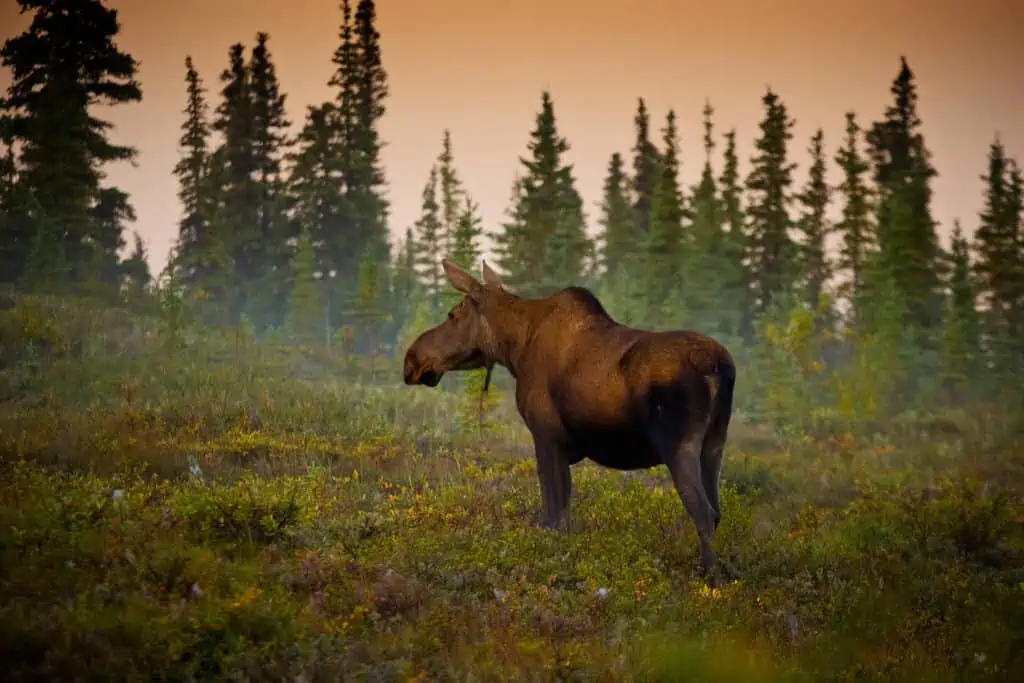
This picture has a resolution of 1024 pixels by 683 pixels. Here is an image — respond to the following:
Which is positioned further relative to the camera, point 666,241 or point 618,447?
point 666,241

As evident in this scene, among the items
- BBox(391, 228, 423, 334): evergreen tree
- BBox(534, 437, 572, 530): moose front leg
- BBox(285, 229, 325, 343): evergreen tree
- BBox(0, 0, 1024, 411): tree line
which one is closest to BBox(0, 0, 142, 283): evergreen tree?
BBox(0, 0, 1024, 411): tree line

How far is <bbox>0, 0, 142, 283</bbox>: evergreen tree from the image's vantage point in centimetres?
3847

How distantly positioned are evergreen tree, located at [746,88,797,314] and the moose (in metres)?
40.4

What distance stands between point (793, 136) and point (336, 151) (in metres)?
27.9

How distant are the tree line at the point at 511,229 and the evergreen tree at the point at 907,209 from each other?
0.13 meters

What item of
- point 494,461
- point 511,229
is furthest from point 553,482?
point 511,229

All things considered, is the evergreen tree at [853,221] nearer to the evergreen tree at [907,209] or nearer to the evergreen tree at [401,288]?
the evergreen tree at [907,209]

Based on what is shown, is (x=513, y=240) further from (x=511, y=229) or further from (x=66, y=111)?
(x=66, y=111)

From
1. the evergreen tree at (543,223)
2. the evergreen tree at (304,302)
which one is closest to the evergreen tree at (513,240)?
the evergreen tree at (543,223)

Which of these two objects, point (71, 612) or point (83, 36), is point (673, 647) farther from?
point (83, 36)

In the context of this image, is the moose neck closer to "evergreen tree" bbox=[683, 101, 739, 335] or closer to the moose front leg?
the moose front leg

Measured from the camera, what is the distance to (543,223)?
3894 centimetres

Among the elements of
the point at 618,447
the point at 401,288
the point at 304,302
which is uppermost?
the point at 401,288

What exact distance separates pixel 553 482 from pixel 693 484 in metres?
1.83
